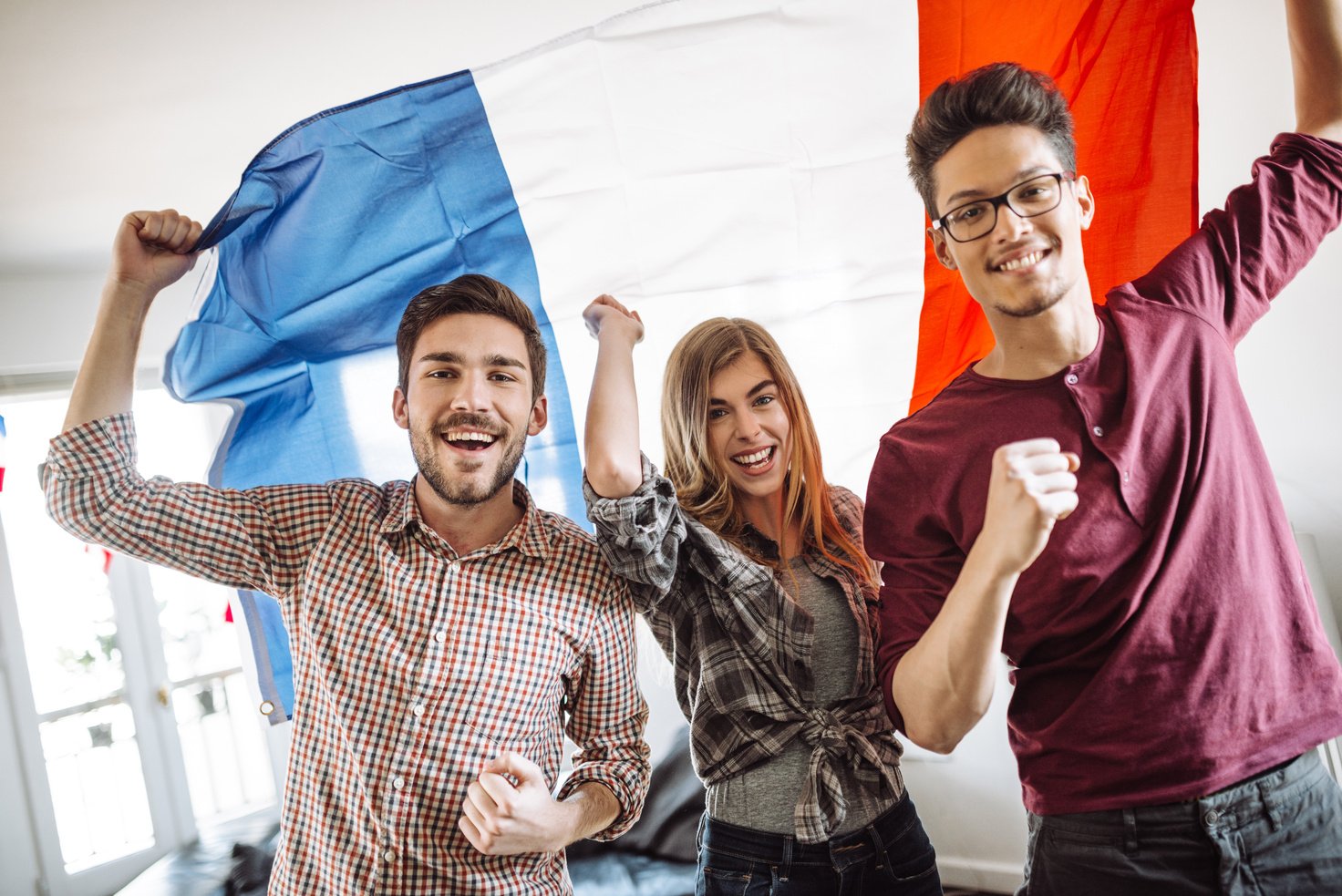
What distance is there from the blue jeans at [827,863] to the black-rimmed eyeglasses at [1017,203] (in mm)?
866

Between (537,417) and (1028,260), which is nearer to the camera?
(1028,260)

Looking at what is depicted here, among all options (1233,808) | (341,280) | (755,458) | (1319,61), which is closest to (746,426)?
(755,458)

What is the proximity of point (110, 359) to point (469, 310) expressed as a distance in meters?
0.53

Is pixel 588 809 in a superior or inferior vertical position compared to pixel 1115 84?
inferior

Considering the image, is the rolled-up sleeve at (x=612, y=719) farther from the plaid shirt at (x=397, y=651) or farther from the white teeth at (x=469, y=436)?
the white teeth at (x=469, y=436)

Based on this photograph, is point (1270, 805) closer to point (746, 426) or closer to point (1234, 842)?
point (1234, 842)

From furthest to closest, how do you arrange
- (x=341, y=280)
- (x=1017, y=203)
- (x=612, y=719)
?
1. (x=341, y=280)
2. (x=612, y=719)
3. (x=1017, y=203)

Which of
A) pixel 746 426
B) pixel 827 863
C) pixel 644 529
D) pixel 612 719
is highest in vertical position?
pixel 746 426

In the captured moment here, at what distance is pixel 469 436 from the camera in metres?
1.43

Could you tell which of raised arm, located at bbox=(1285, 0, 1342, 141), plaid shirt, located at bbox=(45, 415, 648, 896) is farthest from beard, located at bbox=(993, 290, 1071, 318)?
plaid shirt, located at bbox=(45, 415, 648, 896)

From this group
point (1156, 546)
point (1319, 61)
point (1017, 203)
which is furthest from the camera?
point (1319, 61)

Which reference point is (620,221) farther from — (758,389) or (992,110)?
(992,110)

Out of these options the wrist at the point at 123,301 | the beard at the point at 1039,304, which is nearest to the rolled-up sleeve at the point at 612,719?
the beard at the point at 1039,304

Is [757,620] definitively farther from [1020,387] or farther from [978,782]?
[978,782]
